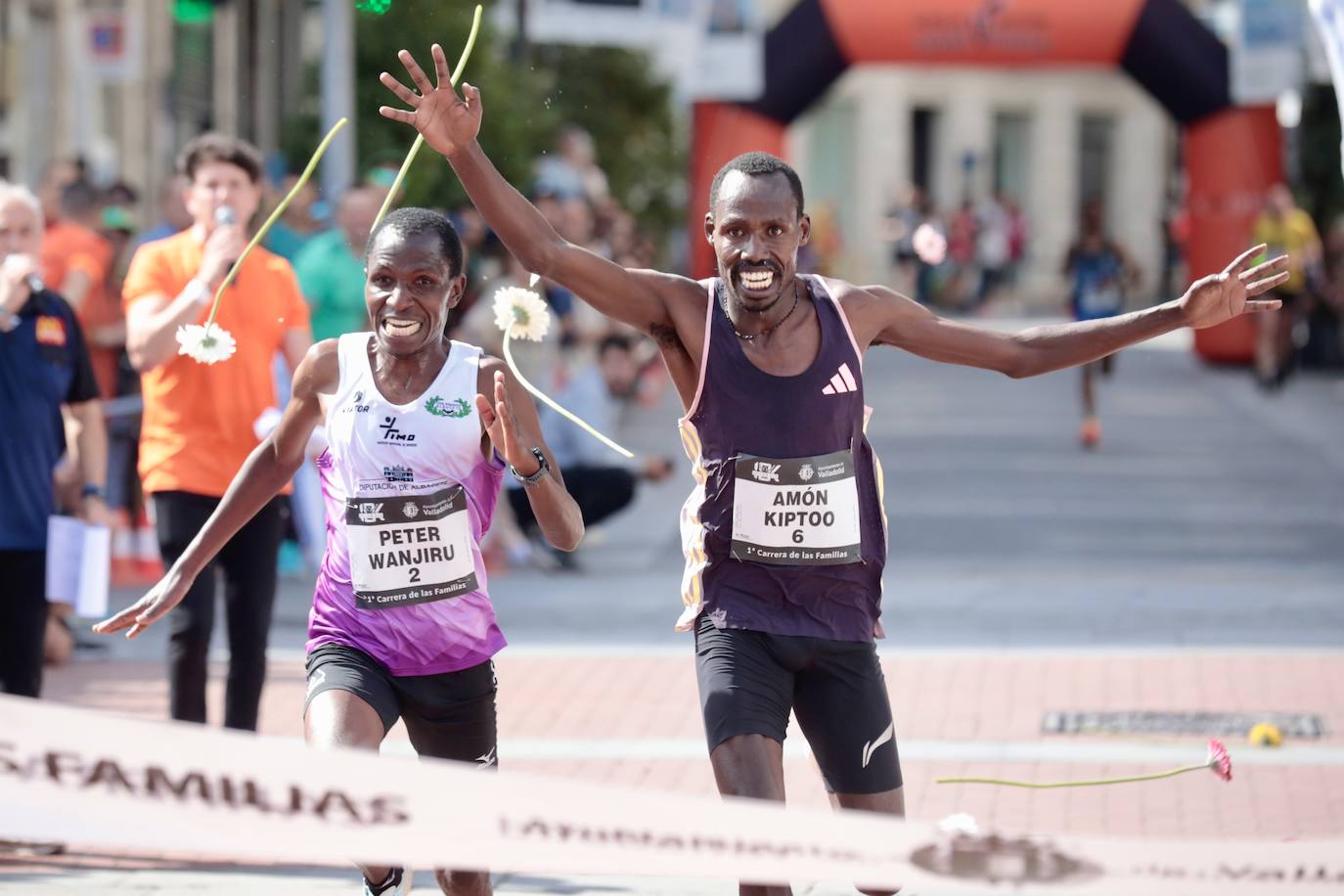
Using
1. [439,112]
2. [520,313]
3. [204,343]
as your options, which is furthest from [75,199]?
[439,112]

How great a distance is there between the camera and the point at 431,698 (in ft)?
14.8

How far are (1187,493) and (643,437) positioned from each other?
5074 mm

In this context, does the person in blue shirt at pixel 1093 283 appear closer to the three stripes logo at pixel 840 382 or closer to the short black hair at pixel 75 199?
the short black hair at pixel 75 199

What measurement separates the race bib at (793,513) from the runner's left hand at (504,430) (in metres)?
0.47

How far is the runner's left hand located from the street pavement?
2.01 ft

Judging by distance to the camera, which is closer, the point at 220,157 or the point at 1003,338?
the point at 1003,338

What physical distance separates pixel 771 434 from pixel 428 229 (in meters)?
0.85

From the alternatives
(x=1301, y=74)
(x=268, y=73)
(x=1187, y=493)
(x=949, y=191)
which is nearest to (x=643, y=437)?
(x=1187, y=493)

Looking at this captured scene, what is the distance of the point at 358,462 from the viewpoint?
4531mm

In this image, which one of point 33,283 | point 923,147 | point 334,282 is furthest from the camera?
point 923,147

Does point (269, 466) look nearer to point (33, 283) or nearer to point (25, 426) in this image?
point (25, 426)

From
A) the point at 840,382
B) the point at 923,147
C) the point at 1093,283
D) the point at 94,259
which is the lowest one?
the point at 840,382

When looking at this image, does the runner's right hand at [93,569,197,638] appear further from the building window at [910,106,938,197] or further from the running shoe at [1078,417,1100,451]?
the building window at [910,106,938,197]

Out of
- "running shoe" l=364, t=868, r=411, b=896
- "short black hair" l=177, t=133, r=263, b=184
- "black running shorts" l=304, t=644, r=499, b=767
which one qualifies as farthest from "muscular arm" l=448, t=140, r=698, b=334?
"short black hair" l=177, t=133, r=263, b=184
